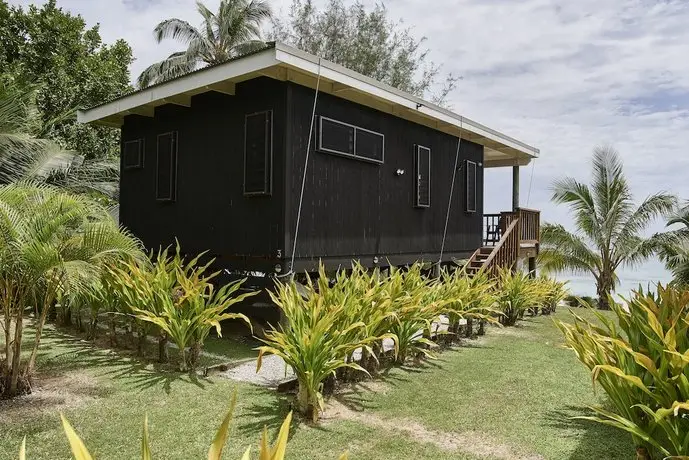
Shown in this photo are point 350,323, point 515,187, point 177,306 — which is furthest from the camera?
point 515,187

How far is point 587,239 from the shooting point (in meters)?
15.7

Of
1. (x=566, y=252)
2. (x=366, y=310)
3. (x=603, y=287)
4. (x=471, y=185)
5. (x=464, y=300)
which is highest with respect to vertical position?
(x=471, y=185)

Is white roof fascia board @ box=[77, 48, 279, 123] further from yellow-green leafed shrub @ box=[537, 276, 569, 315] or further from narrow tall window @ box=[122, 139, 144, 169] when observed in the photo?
yellow-green leafed shrub @ box=[537, 276, 569, 315]

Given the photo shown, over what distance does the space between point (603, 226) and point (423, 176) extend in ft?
26.1

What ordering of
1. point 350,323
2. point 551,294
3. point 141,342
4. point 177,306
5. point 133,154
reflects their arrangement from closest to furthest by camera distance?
1. point 350,323
2. point 177,306
3. point 141,342
4. point 133,154
5. point 551,294

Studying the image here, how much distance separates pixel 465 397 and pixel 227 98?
18.9 feet

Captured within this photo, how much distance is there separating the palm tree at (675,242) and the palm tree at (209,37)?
17109 mm

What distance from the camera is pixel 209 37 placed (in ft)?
76.2

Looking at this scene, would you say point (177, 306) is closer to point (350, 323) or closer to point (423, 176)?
point (350, 323)

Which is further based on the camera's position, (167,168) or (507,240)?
(507,240)

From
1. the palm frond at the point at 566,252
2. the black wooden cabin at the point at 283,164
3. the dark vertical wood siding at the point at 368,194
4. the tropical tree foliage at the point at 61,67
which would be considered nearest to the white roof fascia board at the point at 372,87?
the black wooden cabin at the point at 283,164

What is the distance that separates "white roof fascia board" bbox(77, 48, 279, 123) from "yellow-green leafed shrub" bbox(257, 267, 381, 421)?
10.9ft

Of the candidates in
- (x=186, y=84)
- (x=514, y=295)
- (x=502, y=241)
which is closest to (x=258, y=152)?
(x=186, y=84)

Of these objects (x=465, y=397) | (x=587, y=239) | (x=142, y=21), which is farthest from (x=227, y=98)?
(x=142, y=21)
